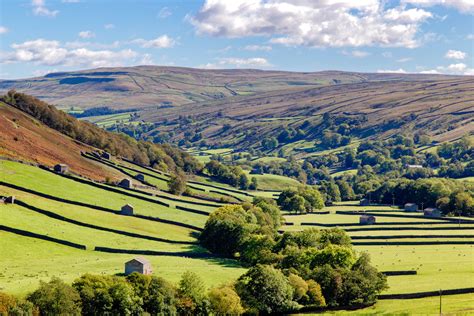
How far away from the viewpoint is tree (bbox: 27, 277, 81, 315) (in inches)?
2185

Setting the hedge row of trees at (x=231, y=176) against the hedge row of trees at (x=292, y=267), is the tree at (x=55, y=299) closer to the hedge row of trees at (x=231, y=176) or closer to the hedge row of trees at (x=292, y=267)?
the hedge row of trees at (x=292, y=267)

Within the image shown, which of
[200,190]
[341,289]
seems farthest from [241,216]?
[200,190]

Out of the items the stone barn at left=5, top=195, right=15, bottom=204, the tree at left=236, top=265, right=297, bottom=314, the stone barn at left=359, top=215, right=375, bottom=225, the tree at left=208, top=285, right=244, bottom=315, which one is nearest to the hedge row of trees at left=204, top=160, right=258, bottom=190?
the stone barn at left=359, top=215, right=375, bottom=225

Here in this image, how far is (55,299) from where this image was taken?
55.6 m

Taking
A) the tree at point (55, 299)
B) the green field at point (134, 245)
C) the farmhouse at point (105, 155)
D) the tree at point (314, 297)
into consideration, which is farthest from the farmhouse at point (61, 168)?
the tree at point (314, 297)

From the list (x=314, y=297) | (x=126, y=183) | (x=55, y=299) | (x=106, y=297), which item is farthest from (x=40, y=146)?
(x=314, y=297)

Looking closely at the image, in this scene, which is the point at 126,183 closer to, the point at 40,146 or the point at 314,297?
the point at 40,146

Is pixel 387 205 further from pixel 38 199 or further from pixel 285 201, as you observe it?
pixel 38 199

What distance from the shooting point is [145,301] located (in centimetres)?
6050

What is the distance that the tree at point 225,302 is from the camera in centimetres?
6116

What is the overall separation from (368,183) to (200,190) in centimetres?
5389

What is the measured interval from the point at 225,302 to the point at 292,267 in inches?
589

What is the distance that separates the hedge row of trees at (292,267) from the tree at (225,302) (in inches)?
97.8

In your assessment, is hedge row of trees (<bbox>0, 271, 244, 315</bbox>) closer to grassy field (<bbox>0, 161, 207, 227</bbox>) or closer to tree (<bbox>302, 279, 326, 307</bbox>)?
tree (<bbox>302, 279, 326, 307</bbox>)
